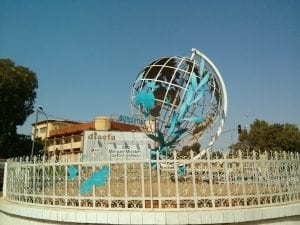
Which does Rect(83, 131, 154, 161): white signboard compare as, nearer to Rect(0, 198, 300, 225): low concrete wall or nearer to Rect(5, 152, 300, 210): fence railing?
Rect(5, 152, 300, 210): fence railing

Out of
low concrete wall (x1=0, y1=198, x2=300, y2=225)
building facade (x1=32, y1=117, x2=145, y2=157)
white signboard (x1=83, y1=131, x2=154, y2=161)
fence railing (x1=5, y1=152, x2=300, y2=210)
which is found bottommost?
low concrete wall (x1=0, y1=198, x2=300, y2=225)

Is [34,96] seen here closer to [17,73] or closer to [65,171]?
[17,73]

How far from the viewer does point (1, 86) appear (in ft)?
85.9

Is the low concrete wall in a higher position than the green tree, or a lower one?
lower

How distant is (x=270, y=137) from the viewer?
3872cm

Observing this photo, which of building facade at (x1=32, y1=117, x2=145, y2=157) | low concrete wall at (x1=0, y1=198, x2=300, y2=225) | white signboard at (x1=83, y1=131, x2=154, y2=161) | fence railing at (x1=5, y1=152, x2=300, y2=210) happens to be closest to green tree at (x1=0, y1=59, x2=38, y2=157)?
white signboard at (x1=83, y1=131, x2=154, y2=161)

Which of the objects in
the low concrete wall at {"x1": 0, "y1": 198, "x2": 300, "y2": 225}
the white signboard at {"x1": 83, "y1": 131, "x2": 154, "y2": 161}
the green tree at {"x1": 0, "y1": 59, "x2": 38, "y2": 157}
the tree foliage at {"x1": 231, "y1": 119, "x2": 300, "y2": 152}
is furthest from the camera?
the tree foliage at {"x1": 231, "y1": 119, "x2": 300, "y2": 152}

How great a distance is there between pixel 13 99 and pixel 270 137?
27.0 metres

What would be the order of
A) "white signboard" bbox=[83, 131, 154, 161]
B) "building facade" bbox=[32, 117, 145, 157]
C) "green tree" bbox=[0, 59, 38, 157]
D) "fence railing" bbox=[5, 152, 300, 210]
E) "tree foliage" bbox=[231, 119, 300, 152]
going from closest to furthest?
"fence railing" bbox=[5, 152, 300, 210]
"green tree" bbox=[0, 59, 38, 157]
"white signboard" bbox=[83, 131, 154, 161]
"tree foliage" bbox=[231, 119, 300, 152]
"building facade" bbox=[32, 117, 145, 157]

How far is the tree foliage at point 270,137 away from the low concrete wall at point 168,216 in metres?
29.6

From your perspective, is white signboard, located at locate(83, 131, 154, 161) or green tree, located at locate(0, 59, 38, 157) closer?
green tree, located at locate(0, 59, 38, 157)

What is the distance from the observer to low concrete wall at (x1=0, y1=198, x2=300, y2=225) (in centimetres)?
682

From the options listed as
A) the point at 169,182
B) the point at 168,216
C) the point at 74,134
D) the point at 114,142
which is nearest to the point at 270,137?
the point at 114,142

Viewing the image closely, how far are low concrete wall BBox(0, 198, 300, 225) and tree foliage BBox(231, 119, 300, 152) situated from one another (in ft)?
97.0
